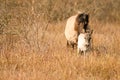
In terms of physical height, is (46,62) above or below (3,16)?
below

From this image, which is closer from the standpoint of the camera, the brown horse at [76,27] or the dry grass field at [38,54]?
the dry grass field at [38,54]

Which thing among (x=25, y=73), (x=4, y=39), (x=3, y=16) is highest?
(x=3, y=16)

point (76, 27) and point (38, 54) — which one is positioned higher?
point (76, 27)

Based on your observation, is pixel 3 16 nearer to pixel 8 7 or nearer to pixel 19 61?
pixel 8 7

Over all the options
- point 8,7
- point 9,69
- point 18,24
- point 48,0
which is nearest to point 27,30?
point 18,24

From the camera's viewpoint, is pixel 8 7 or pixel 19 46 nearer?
pixel 19 46

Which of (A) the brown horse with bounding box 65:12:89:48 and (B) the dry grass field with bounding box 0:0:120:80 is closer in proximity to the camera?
(B) the dry grass field with bounding box 0:0:120:80

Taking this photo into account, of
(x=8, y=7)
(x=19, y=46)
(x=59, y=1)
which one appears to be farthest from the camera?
(x=59, y=1)

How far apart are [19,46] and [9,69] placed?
4.21 ft

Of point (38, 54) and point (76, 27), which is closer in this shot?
point (38, 54)

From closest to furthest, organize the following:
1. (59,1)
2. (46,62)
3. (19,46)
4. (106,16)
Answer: (46,62), (19,46), (59,1), (106,16)

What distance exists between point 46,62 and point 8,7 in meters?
2.30

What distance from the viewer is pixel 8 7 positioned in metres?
9.09

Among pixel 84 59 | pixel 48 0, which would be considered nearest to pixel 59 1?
pixel 48 0
